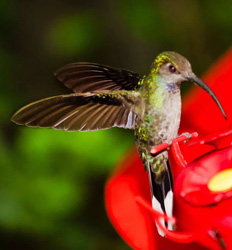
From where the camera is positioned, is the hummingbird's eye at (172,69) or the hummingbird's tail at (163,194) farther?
the hummingbird's tail at (163,194)

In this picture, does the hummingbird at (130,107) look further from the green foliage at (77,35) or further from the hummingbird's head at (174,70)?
the green foliage at (77,35)

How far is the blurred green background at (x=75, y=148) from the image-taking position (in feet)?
5.29

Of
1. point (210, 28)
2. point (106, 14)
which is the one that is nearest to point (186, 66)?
point (210, 28)

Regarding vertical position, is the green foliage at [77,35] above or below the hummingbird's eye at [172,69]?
above

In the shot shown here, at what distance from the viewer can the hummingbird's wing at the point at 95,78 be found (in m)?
0.72

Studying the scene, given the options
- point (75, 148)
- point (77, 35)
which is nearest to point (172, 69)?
point (75, 148)

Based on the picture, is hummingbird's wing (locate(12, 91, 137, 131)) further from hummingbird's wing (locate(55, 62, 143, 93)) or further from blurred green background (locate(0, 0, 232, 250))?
blurred green background (locate(0, 0, 232, 250))

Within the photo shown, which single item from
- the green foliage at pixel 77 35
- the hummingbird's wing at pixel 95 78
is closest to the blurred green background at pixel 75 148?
the green foliage at pixel 77 35

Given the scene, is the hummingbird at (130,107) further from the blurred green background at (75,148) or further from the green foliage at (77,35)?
the green foliage at (77,35)

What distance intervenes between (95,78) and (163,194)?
0.64 ft

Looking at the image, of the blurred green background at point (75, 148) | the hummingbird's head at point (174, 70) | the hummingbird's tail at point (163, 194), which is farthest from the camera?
the blurred green background at point (75, 148)

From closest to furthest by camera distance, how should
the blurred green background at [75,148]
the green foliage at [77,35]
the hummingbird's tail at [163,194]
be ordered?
the hummingbird's tail at [163,194]
the blurred green background at [75,148]
the green foliage at [77,35]

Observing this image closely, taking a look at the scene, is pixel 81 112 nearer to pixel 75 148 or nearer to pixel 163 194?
pixel 163 194

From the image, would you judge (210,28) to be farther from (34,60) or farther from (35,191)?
(34,60)
